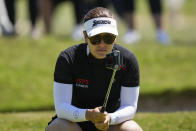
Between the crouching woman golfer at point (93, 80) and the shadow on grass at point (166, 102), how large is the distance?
4.47m

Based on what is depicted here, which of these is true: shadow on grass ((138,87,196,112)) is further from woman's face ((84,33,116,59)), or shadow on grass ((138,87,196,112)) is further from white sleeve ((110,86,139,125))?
woman's face ((84,33,116,59))

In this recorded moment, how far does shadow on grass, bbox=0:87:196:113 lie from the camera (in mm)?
9797

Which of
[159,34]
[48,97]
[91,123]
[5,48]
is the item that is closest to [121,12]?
[159,34]

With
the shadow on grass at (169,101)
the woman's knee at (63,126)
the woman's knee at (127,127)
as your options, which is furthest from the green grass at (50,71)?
the woman's knee at (127,127)

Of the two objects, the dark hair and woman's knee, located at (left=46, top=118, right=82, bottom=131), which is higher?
the dark hair

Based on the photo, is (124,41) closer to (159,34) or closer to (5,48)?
(159,34)

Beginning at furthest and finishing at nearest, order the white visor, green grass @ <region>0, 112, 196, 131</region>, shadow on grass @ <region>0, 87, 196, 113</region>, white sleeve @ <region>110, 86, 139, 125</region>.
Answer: shadow on grass @ <region>0, 87, 196, 113</region> < green grass @ <region>0, 112, 196, 131</region> < white sleeve @ <region>110, 86, 139, 125</region> < the white visor

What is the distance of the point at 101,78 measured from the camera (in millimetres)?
5238

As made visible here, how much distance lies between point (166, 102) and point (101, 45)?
5217 millimetres

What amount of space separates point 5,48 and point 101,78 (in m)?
6.72

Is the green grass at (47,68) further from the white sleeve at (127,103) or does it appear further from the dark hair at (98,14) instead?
the dark hair at (98,14)

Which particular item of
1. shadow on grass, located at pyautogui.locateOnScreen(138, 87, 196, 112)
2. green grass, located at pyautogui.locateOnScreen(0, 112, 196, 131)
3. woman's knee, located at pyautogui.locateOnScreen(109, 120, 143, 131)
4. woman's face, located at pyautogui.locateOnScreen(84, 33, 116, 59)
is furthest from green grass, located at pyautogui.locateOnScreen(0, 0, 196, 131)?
woman's face, located at pyautogui.locateOnScreen(84, 33, 116, 59)

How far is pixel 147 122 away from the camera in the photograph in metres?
6.97

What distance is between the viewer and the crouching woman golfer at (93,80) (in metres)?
5.07
